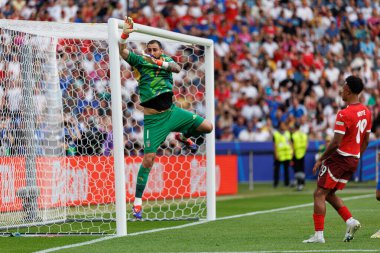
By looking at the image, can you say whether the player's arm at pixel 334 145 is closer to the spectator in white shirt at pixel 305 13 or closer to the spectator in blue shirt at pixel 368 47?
the spectator in blue shirt at pixel 368 47

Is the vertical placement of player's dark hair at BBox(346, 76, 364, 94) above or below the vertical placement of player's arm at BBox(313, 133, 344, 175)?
above

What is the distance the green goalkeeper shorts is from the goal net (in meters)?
0.37

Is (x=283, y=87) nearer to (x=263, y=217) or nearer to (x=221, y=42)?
(x=221, y=42)

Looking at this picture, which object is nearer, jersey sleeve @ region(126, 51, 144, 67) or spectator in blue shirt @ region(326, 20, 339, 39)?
jersey sleeve @ region(126, 51, 144, 67)

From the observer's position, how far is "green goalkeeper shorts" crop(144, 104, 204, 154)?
12.7 m

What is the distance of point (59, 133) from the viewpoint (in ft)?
48.1

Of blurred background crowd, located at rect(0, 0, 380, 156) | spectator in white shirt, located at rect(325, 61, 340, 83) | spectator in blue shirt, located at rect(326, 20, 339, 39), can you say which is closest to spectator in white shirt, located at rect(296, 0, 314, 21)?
blurred background crowd, located at rect(0, 0, 380, 156)

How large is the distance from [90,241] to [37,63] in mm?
4123

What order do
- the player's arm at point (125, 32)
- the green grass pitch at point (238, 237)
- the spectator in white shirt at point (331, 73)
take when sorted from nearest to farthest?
the green grass pitch at point (238, 237)
the player's arm at point (125, 32)
the spectator in white shirt at point (331, 73)

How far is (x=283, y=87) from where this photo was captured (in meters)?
29.2

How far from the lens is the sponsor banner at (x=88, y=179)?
44.4 ft

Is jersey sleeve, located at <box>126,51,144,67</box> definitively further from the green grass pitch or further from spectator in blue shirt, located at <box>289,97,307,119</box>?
spectator in blue shirt, located at <box>289,97,307,119</box>

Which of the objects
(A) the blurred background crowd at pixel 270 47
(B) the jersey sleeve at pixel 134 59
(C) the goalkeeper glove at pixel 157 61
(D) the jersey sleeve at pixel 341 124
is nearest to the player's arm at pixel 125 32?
(B) the jersey sleeve at pixel 134 59

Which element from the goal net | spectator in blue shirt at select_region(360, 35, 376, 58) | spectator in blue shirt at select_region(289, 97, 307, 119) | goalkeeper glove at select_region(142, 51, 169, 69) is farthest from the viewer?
spectator in blue shirt at select_region(360, 35, 376, 58)
